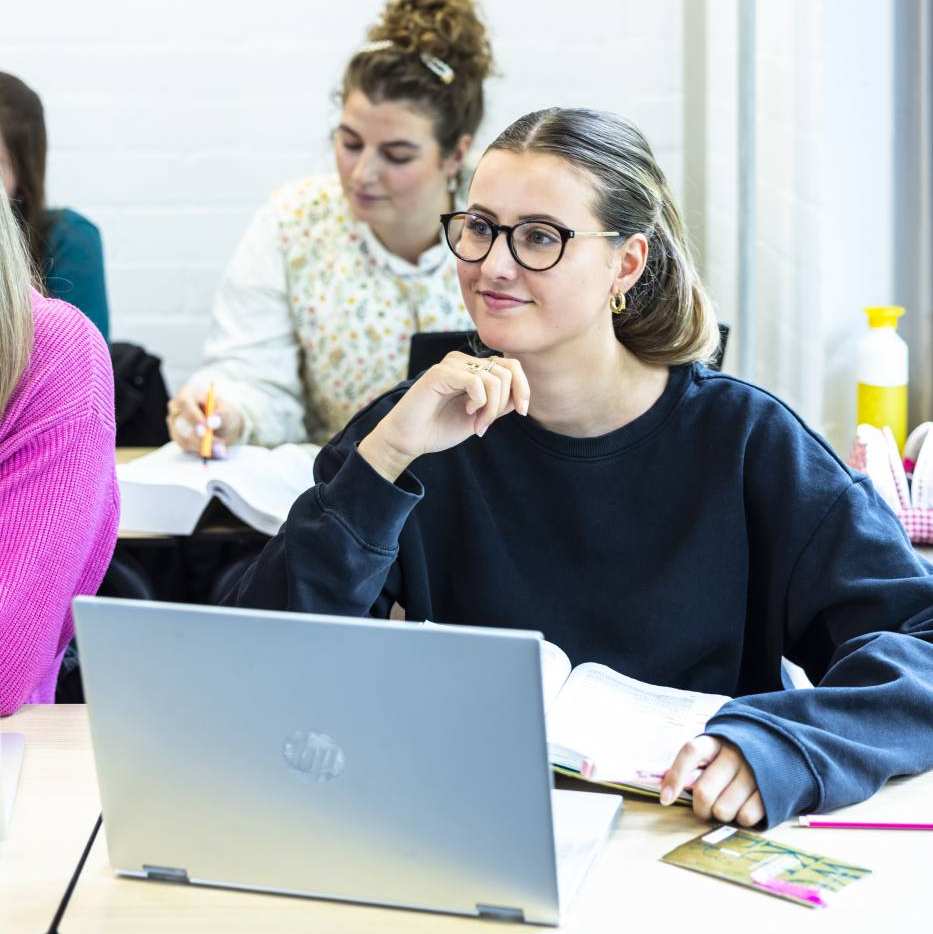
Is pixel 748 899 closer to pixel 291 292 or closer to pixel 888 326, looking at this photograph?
pixel 888 326

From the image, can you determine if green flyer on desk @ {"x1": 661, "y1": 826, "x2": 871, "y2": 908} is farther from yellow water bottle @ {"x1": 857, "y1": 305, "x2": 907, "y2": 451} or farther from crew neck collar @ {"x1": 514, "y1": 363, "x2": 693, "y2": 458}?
yellow water bottle @ {"x1": 857, "y1": 305, "x2": 907, "y2": 451}

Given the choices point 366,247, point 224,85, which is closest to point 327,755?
point 366,247

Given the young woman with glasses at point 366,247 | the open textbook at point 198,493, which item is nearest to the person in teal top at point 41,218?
the young woman with glasses at point 366,247

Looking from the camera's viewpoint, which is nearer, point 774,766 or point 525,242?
point 774,766

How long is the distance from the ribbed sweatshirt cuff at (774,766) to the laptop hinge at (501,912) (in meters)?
0.24

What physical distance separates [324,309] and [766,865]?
6.19 ft

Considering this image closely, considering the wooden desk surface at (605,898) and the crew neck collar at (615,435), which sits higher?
the crew neck collar at (615,435)

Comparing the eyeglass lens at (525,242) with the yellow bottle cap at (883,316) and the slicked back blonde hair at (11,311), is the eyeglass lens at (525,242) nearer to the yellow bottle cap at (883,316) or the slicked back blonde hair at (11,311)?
the slicked back blonde hair at (11,311)

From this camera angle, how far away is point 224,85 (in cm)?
346

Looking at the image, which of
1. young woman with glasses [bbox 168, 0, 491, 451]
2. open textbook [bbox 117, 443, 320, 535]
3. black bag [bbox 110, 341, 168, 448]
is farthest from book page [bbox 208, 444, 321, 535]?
black bag [bbox 110, 341, 168, 448]

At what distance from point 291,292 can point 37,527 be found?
4.68 ft

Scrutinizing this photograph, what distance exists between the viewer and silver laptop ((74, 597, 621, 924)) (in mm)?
973

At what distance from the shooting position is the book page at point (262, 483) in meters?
2.32

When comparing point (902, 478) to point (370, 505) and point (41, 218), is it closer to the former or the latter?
point (370, 505)
